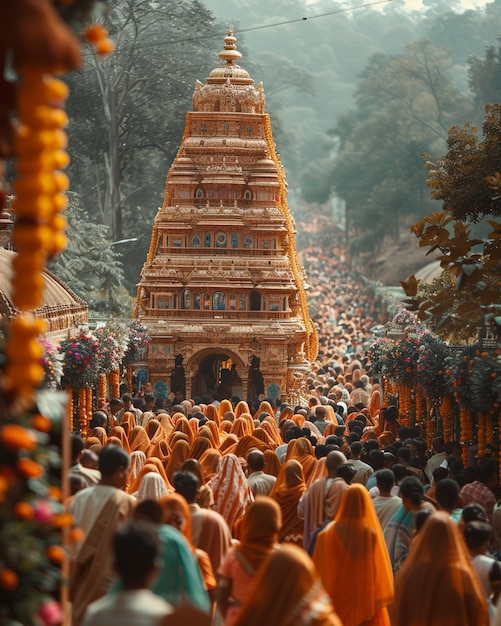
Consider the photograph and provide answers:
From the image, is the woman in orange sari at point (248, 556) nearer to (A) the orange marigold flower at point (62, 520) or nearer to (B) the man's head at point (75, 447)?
(A) the orange marigold flower at point (62, 520)

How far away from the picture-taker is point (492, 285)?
18.8 m

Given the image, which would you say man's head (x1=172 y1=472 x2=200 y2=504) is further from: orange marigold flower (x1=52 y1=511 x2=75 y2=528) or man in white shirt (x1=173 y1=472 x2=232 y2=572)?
orange marigold flower (x1=52 y1=511 x2=75 y2=528)

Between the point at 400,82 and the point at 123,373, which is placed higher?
the point at 400,82

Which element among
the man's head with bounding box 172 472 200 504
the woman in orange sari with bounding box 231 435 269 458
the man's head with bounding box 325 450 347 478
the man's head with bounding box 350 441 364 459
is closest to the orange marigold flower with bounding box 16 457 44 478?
the man's head with bounding box 172 472 200 504

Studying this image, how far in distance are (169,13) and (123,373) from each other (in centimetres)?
2807

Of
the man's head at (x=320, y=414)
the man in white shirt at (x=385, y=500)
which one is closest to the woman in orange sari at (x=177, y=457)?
the man in white shirt at (x=385, y=500)

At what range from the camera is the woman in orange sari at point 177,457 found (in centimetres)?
1594

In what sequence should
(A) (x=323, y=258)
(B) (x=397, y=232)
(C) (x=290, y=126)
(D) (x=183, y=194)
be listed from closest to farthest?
(D) (x=183, y=194), (B) (x=397, y=232), (A) (x=323, y=258), (C) (x=290, y=126)

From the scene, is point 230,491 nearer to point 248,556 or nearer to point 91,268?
point 248,556

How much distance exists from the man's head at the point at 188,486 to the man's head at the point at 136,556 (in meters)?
3.78

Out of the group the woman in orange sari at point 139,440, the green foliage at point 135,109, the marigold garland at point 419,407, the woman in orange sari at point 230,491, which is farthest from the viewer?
the green foliage at point 135,109

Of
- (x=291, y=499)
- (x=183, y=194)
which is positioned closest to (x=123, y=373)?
(x=183, y=194)

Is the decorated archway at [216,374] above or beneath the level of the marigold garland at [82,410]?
above

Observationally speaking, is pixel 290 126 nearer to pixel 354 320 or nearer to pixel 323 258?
pixel 323 258
